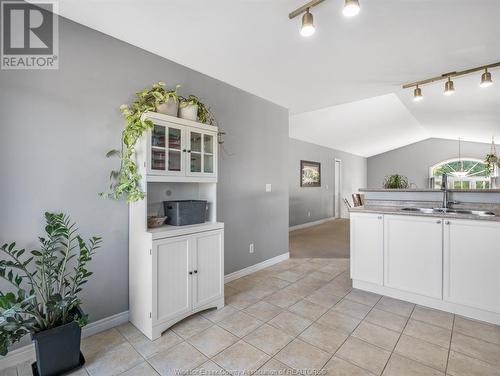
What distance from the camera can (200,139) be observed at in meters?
2.38

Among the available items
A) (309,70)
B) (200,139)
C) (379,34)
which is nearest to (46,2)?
(200,139)

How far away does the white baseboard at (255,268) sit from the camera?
3145 millimetres

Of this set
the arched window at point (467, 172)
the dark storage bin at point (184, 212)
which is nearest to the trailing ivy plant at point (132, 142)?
the dark storage bin at point (184, 212)

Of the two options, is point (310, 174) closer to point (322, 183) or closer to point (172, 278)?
point (322, 183)

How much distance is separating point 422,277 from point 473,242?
1.78ft

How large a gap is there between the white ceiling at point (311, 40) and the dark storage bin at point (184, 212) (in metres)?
1.40

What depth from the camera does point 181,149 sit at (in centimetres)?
221

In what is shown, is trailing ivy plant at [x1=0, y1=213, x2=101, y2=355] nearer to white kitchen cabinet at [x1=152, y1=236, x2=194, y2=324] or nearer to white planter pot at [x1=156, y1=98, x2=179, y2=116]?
white kitchen cabinet at [x1=152, y1=236, x2=194, y2=324]

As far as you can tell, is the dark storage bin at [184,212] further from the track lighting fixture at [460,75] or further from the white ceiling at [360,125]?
the white ceiling at [360,125]

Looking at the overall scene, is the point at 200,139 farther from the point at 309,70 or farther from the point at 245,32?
the point at 309,70

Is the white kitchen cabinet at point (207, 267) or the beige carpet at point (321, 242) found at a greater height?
the white kitchen cabinet at point (207, 267)

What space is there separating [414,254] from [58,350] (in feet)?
9.76

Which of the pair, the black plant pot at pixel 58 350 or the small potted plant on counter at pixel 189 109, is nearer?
the black plant pot at pixel 58 350

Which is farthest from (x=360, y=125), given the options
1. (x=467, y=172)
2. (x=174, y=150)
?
(x=174, y=150)
